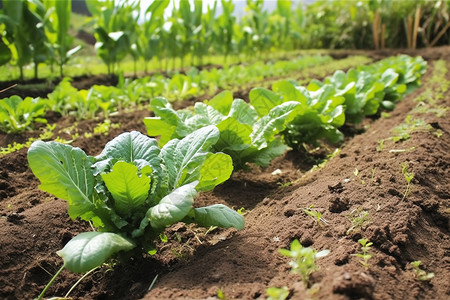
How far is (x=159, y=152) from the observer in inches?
86.7

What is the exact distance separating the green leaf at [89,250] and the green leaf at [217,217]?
1.22 feet

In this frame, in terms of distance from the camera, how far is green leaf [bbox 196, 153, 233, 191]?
221 cm

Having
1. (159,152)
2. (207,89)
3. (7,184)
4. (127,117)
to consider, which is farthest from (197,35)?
(159,152)

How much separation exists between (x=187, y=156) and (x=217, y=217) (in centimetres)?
40

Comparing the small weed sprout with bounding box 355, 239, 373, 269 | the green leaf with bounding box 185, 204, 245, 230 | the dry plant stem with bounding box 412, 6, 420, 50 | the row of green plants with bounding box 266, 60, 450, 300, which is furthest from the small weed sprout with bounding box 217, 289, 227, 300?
the dry plant stem with bounding box 412, 6, 420, 50

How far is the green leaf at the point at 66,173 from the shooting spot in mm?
1901

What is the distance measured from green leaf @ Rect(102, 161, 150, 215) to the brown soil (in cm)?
31

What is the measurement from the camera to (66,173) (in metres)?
2.01

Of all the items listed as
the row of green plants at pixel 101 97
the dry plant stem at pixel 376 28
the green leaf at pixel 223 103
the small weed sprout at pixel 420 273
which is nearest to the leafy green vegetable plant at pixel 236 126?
the green leaf at pixel 223 103

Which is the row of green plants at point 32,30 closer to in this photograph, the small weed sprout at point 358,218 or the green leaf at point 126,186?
the green leaf at point 126,186

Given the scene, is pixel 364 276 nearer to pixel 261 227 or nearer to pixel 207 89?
pixel 261 227

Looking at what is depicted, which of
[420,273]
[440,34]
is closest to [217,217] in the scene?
[420,273]

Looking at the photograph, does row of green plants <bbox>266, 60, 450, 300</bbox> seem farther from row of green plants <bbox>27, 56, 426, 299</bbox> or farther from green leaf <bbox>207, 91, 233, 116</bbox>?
green leaf <bbox>207, 91, 233, 116</bbox>

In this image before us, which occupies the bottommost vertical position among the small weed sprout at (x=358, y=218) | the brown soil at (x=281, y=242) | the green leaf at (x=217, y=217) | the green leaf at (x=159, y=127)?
the brown soil at (x=281, y=242)
